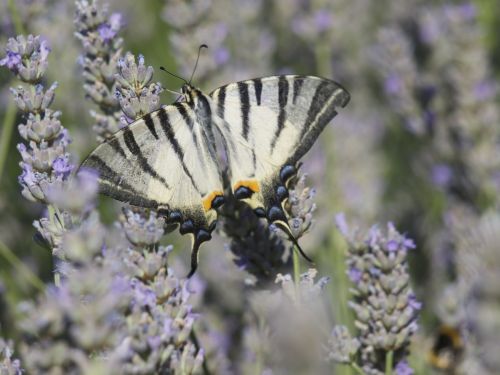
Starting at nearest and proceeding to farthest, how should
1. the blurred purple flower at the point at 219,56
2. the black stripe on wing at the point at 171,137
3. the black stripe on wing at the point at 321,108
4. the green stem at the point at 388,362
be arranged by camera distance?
the green stem at the point at 388,362, the black stripe on wing at the point at 171,137, the black stripe on wing at the point at 321,108, the blurred purple flower at the point at 219,56

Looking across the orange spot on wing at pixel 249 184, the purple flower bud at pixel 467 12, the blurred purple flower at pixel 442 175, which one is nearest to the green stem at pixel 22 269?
the orange spot on wing at pixel 249 184

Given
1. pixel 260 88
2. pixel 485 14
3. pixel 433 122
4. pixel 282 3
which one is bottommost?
pixel 260 88

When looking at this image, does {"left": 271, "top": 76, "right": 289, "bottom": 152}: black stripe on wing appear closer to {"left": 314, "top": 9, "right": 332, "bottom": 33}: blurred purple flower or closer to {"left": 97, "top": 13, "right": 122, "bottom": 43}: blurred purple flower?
{"left": 97, "top": 13, "right": 122, "bottom": 43}: blurred purple flower

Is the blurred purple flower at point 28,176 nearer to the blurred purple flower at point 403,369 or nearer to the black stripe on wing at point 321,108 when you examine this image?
the black stripe on wing at point 321,108

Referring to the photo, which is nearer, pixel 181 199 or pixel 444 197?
pixel 181 199

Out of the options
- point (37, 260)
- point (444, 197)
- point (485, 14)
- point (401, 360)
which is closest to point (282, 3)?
point (485, 14)

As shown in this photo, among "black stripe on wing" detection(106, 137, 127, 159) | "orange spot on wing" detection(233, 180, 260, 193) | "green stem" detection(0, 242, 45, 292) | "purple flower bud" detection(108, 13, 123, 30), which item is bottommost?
"green stem" detection(0, 242, 45, 292)

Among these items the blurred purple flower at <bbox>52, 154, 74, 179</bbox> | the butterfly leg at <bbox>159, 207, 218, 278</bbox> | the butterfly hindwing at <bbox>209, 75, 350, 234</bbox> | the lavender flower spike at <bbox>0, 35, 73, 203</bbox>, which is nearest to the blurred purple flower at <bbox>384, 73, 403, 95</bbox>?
the butterfly hindwing at <bbox>209, 75, 350, 234</bbox>

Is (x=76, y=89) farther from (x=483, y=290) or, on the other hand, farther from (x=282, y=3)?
(x=483, y=290)
